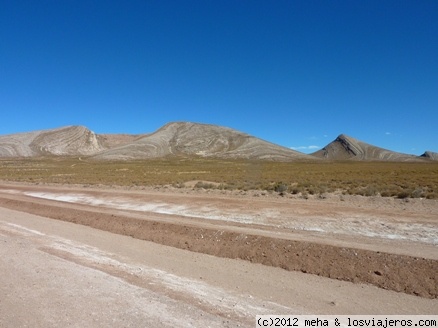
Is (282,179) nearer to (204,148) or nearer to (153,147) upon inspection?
(204,148)

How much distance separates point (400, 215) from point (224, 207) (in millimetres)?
9176

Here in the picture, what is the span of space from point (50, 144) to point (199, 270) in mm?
192628

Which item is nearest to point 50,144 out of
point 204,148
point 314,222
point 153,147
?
point 153,147

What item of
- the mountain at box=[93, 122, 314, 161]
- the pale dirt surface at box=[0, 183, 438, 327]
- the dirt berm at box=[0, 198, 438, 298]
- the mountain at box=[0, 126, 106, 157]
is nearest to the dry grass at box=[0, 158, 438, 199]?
the pale dirt surface at box=[0, 183, 438, 327]

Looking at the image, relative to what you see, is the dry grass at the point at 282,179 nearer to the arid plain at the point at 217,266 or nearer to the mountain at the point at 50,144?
the arid plain at the point at 217,266

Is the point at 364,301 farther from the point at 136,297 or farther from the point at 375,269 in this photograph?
the point at 136,297

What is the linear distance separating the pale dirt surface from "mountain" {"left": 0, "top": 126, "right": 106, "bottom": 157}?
173m

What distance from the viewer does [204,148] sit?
595 ft

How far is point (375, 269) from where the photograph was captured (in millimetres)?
9445

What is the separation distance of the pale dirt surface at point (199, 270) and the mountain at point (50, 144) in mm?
173181

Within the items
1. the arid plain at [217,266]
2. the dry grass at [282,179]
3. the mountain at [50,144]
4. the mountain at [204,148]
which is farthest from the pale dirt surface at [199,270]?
the mountain at [50,144]

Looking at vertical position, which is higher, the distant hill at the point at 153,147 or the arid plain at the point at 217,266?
the distant hill at the point at 153,147

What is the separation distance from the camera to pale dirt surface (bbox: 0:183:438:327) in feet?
22.5

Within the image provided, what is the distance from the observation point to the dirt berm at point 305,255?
8.90 meters
